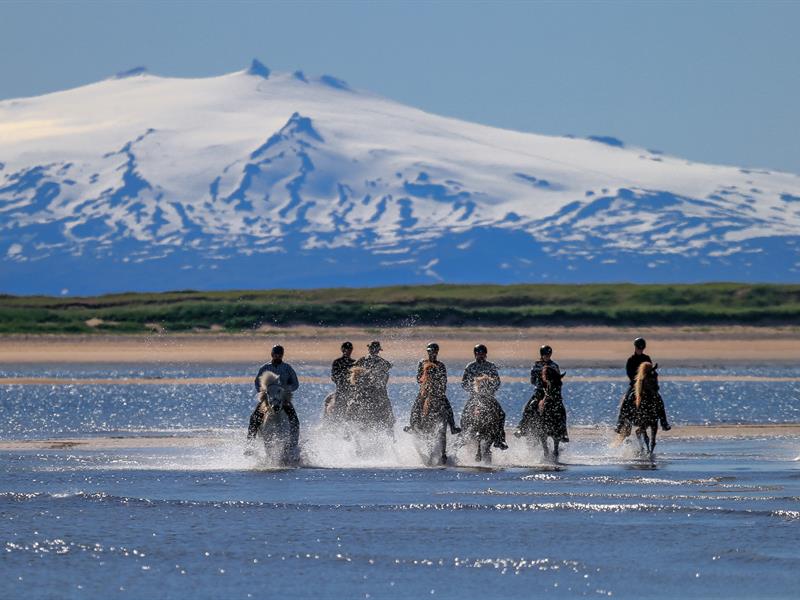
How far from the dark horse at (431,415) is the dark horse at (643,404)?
2879mm

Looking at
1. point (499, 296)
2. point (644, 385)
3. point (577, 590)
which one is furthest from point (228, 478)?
point (499, 296)

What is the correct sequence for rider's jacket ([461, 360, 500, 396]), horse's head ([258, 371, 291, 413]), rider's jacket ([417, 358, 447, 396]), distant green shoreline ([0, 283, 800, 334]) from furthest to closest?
distant green shoreline ([0, 283, 800, 334]), rider's jacket ([417, 358, 447, 396]), rider's jacket ([461, 360, 500, 396]), horse's head ([258, 371, 291, 413])

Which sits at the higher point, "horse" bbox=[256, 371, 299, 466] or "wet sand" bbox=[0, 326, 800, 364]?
"wet sand" bbox=[0, 326, 800, 364]

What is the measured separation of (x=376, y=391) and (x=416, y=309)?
217 feet

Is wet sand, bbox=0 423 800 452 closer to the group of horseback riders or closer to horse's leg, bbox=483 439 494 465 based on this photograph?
the group of horseback riders

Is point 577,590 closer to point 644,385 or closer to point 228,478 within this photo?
point 228,478

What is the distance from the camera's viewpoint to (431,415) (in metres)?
29.5

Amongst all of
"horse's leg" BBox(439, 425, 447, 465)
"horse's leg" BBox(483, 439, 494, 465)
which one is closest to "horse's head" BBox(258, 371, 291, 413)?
"horse's leg" BBox(439, 425, 447, 465)

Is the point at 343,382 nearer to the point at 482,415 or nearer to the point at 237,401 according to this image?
the point at 482,415

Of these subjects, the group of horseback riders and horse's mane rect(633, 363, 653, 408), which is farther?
horse's mane rect(633, 363, 653, 408)

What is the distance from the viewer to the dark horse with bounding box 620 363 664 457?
3033 centimetres

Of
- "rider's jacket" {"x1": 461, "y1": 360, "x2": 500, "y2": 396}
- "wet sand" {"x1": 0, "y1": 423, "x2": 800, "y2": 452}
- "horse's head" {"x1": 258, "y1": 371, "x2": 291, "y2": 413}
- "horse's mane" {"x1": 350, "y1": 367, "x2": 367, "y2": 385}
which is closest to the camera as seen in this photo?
"horse's head" {"x1": 258, "y1": 371, "x2": 291, "y2": 413}

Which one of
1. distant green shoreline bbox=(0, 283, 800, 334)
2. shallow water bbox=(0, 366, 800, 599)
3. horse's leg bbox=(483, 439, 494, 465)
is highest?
distant green shoreline bbox=(0, 283, 800, 334)

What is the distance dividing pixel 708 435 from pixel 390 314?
201 ft
